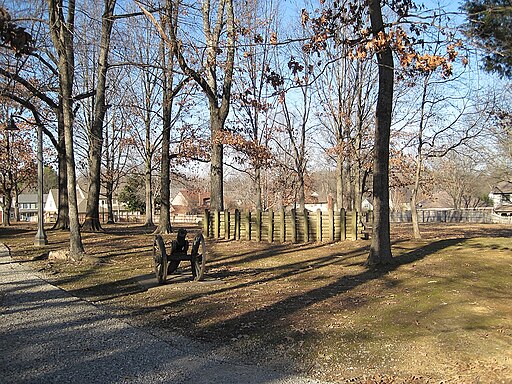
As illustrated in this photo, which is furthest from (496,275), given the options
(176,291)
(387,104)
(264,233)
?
(264,233)

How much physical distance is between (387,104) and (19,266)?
1031 cm

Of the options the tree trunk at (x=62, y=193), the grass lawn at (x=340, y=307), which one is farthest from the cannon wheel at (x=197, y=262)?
the tree trunk at (x=62, y=193)

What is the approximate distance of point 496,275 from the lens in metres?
10.4

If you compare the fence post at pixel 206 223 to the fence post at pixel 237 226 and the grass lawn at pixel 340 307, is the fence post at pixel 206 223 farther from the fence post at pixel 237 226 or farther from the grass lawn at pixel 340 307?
the grass lawn at pixel 340 307

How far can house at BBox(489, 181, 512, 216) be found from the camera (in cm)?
6038

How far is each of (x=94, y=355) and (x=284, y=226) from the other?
14.1 metres

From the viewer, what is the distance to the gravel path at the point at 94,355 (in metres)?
4.83

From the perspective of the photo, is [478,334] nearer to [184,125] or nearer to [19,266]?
[19,266]

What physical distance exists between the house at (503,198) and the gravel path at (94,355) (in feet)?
193

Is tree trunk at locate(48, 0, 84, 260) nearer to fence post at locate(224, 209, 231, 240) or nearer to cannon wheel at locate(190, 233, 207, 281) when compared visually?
cannon wheel at locate(190, 233, 207, 281)

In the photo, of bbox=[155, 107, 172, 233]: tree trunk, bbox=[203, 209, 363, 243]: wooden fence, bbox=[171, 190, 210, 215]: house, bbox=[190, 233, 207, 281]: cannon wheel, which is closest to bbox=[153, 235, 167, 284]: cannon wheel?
bbox=[190, 233, 207, 281]: cannon wheel

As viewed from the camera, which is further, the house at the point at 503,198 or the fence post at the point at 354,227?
the house at the point at 503,198

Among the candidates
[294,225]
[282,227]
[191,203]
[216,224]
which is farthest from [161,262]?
[191,203]

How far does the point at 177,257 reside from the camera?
10.3 m
